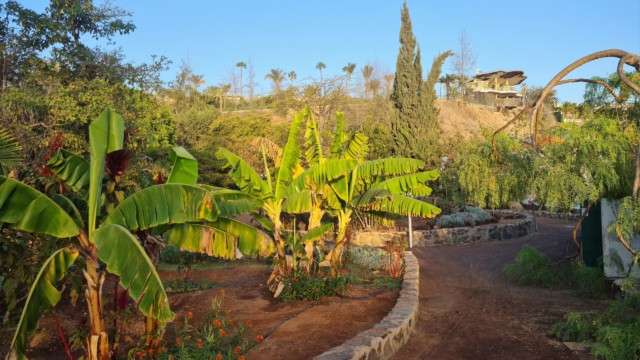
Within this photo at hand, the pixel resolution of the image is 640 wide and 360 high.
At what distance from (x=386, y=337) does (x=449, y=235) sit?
14621 millimetres

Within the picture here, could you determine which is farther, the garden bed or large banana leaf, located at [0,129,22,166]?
the garden bed

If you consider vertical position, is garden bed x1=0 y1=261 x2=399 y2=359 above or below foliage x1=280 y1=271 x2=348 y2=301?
below

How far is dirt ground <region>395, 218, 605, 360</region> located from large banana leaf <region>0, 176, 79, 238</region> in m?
4.65

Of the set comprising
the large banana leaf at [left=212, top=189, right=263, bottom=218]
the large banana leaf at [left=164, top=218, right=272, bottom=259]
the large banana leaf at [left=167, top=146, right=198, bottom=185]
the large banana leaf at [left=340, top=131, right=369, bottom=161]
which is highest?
the large banana leaf at [left=340, top=131, right=369, bottom=161]

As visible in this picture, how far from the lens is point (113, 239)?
4.59 meters

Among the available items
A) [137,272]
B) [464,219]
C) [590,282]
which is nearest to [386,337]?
[137,272]

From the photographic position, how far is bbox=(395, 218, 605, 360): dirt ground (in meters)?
7.00

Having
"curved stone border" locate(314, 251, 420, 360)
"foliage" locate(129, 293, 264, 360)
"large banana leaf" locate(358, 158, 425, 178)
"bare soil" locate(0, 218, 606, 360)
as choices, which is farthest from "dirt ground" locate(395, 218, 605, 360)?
"large banana leaf" locate(358, 158, 425, 178)

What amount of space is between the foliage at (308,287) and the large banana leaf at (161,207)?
4309 millimetres

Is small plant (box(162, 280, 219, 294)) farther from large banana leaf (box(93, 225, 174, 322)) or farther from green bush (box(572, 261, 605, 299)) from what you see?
green bush (box(572, 261, 605, 299))

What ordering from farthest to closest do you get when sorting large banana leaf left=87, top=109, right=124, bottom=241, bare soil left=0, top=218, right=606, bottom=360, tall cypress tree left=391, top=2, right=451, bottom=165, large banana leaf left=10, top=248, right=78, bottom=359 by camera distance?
tall cypress tree left=391, top=2, right=451, bottom=165 < bare soil left=0, top=218, right=606, bottom=360 < large banana leaf left=87, top=109, right=124, bottom=241 < large banana leaf left=10, top=248, right=78, bottom=359

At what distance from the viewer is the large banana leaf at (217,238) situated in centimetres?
584

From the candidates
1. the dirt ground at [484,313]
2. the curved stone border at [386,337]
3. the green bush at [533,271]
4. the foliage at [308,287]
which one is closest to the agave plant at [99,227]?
the curved stone border at [386,337]

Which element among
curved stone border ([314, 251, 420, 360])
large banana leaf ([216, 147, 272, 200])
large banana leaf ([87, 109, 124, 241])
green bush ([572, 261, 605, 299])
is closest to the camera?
large banana leaf ([87, 109, 124, 241])
